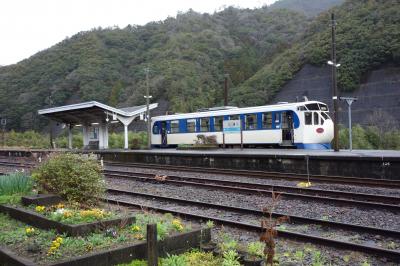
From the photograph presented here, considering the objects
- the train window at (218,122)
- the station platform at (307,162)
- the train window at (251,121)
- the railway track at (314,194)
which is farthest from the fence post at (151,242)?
the train window at (218,122)

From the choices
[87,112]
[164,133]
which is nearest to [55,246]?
[87,112]

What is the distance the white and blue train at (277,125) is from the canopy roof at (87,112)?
593 cm

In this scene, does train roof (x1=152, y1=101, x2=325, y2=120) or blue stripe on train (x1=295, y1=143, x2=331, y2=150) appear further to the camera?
train roof (x1=152, y1=101, x2=325, y2=120)

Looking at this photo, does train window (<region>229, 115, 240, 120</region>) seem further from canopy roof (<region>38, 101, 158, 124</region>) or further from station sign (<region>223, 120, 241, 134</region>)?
canopy roof (<region>38, 101, 158, 124</region>)

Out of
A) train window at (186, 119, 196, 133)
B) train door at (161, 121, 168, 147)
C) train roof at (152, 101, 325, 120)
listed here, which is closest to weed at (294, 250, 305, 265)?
train roof at (152, 101, 325, 120)

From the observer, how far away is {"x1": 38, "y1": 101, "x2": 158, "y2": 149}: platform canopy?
3055 cm

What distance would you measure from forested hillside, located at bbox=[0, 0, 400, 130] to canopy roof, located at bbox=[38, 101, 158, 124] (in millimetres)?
28929

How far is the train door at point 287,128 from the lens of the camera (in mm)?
24203

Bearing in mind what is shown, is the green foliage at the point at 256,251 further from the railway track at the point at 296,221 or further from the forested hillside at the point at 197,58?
the forested hillside at the point at 197,58

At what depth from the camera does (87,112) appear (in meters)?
31.9

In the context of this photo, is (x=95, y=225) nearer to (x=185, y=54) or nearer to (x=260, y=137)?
(x=260, y=137)

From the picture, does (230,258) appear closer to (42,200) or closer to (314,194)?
(42,200)

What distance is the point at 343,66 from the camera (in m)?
54.6

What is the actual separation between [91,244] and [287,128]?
19.9 meters
